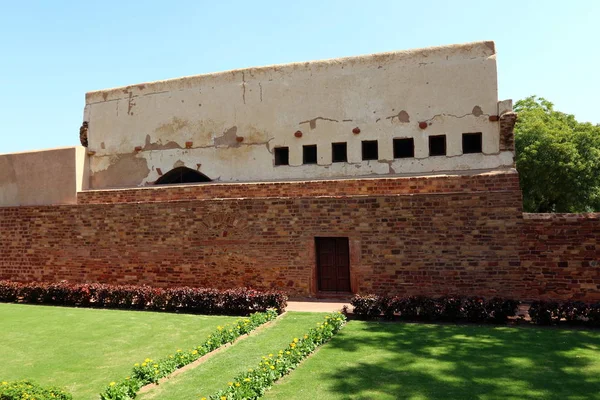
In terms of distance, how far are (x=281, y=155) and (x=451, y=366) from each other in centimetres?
808

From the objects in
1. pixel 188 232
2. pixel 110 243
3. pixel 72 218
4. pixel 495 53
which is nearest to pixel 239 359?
pixel 188 232

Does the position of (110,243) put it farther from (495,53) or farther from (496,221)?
(495,53)

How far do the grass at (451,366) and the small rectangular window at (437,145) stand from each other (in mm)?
5134

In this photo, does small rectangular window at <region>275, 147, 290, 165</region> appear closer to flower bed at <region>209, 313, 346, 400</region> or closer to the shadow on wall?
flower bed at <region>209, 313, 346, 400</region>

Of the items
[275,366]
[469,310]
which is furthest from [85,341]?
[469,310]

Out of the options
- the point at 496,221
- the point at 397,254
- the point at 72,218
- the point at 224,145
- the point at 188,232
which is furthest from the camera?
the point at 224,145

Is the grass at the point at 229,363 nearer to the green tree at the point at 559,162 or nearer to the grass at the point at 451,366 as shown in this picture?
the grass at the point at 451,366

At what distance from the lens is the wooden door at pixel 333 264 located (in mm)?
9789

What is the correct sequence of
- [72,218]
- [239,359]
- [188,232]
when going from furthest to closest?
[72,218]
[188,232]
[239,359]

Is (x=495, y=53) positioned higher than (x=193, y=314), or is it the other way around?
(x=495, y=53)

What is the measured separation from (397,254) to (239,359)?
173 inches

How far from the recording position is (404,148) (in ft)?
37.8

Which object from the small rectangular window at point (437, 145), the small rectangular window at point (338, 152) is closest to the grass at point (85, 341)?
the small rectangular window at point (338, 152)

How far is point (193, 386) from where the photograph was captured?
5.15 metres
